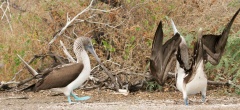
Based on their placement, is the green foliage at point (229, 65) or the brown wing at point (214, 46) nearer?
the brown wing at point (214, 46)

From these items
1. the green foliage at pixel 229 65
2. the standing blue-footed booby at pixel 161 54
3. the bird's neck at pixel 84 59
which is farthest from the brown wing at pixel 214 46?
the bird's neck at pixel 84 59

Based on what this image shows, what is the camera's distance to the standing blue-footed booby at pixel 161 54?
8974 mm

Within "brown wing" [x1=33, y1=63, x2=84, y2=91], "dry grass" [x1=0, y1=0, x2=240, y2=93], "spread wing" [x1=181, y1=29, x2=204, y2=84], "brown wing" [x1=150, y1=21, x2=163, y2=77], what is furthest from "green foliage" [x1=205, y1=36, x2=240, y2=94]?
"brown wing" [x1=33, y1=63, x2=84, y2=91]

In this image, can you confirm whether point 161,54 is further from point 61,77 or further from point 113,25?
point 113,25

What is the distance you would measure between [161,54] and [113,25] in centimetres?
363

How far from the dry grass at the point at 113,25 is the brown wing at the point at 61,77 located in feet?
7.30

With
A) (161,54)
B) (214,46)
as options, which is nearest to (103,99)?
(161,54)

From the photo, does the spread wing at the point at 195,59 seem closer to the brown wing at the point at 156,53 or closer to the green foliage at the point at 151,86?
the brown wing at the point at 156,53

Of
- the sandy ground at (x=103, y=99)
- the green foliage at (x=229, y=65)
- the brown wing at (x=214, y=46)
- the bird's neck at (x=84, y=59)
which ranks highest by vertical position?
the brown wing at (x=214, y=46)

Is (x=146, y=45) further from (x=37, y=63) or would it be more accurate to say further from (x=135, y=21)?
(x=37, y=63)

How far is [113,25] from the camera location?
501 inches

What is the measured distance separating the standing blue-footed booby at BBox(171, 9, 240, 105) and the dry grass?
2381 mm

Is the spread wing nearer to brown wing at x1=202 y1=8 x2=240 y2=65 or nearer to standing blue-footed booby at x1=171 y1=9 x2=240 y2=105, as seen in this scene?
standing blue-footed booby at x1=171 y1=9 x2=240 y2=105

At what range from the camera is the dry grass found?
39.9ft
